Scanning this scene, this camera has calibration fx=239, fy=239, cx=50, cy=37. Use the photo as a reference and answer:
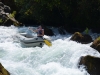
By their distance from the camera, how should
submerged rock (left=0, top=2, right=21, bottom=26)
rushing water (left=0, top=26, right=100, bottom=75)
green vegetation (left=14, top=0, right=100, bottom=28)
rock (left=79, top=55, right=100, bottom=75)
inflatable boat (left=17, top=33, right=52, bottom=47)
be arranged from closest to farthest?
rock (left=79, top=55, right=100, bottom=75) < rushing water (left=0, top=26, right=100, bottom=75) < inflatable boat (left=17, top=33, right=52, bottom=47) < green vegetation (left=14, top=0, right=100, bottom=28) < submerged rock (left=0, top=2, right=21, bottom=26)

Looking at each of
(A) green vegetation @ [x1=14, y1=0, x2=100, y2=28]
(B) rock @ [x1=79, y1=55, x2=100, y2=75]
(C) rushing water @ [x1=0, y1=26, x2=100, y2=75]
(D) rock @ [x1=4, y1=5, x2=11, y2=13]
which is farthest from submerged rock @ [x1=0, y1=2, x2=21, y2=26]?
(B) rock @ [x1=79, y1=55, x2=100, y2=75]

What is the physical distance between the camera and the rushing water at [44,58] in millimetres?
11094

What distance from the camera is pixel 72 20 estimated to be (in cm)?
2038

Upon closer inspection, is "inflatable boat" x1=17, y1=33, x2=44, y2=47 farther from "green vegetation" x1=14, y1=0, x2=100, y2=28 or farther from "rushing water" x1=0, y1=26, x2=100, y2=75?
"green vegetation" x1=14, y1=0, x2=100, y2=28

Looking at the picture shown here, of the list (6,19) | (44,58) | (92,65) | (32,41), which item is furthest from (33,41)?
(6,19)

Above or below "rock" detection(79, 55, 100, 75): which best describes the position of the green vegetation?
above

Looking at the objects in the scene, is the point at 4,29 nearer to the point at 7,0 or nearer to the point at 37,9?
the point at 37,9

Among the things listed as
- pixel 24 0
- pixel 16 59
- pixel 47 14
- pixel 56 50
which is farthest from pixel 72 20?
pixel 16 59

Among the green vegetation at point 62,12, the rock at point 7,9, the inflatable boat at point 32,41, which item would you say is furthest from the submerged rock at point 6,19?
the inflatable boat at point 32,41

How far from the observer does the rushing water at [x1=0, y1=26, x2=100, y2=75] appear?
36.4 ft

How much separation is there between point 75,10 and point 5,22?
237 inches

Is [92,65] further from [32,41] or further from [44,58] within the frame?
[32,41]

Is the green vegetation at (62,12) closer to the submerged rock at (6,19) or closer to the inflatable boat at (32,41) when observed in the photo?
the submerged rock at (6,19)

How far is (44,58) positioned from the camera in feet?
41.1
